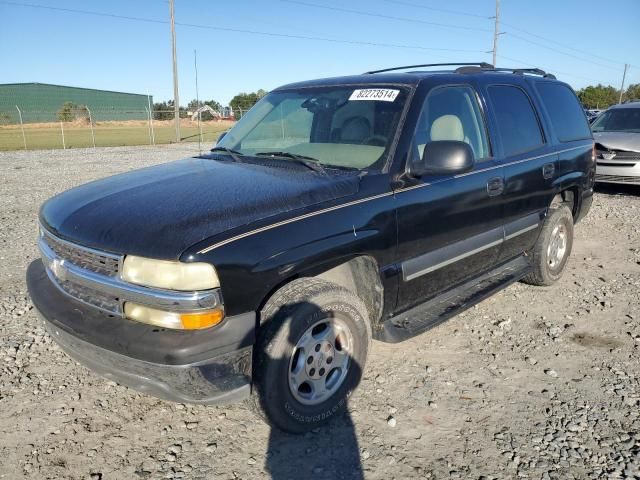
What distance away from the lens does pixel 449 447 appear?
8.90 feet

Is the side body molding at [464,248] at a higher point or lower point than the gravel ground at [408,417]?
higher

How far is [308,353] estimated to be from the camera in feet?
9.01

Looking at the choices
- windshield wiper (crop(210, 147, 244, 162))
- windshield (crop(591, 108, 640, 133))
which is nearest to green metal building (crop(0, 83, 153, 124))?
windshield (crop(591, 108, 640, 133))

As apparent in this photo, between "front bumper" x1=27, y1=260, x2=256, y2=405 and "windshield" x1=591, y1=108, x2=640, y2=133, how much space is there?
10411 millimetres

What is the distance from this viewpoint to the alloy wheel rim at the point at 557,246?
4.98 metres

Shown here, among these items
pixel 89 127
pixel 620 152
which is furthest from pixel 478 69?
pixel 89 127

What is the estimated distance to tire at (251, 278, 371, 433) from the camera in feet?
8.26

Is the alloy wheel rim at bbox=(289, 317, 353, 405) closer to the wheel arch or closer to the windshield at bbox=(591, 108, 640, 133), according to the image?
the wheel arch

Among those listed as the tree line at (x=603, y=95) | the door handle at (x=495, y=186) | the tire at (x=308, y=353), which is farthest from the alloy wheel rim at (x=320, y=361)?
the tree line at (x=603, y=95)

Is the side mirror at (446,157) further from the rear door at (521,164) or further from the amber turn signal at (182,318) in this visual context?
the amber turn signal at (182,318)

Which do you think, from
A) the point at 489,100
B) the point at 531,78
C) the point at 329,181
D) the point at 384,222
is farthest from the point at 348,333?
the point at 531,78

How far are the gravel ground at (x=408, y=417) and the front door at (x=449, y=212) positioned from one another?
0.59 m

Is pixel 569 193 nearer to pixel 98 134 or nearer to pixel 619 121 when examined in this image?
pixel 619 121

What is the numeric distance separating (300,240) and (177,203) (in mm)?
686
